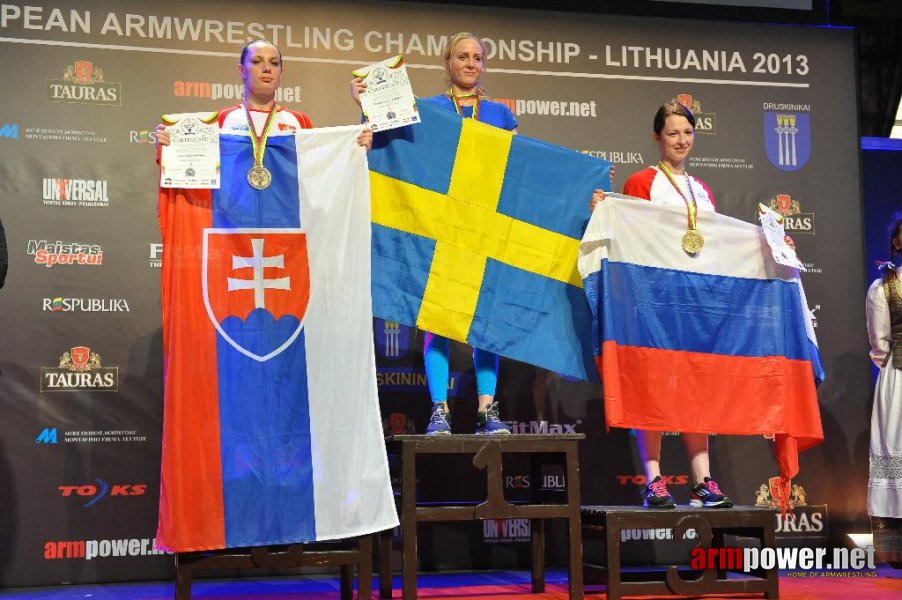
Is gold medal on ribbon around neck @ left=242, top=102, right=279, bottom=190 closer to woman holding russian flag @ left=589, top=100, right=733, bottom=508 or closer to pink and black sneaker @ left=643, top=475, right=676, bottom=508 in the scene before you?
woman holding russian flag @ left=589, top=100, right=733, bottom=508

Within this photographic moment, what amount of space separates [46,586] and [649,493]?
262 centimetres

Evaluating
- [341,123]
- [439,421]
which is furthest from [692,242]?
[341,123]

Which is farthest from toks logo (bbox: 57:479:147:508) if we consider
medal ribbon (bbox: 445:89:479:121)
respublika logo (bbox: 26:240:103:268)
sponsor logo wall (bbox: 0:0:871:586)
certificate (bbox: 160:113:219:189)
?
medal ribbon (bbox: 445:89:479:121)

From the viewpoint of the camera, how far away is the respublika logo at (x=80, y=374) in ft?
14.9

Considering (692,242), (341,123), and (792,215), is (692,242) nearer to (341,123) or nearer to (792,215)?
(792,215)

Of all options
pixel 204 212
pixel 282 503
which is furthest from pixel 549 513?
pixel 204 212

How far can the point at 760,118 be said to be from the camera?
5.36 metres

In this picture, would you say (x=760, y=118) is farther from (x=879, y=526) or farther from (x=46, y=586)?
(x=46, y=586)

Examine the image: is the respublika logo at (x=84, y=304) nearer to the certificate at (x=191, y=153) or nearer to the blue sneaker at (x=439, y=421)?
the certificate at (x=191, y=153)

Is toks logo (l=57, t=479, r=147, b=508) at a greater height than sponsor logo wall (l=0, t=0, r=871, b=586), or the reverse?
sponsor logo wall (l=0, t=0, r=871, b=586)

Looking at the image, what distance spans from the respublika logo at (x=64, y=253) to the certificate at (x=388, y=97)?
168cm

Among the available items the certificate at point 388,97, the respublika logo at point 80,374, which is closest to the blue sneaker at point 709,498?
the certificate at point 388,97

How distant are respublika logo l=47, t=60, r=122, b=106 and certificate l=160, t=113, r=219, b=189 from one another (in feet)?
4.41

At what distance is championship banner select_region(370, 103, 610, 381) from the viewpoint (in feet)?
12.4
